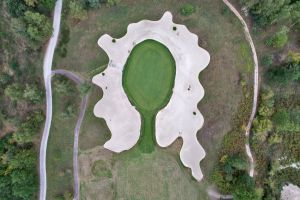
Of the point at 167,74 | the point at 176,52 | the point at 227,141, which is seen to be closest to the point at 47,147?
the point at 167,74

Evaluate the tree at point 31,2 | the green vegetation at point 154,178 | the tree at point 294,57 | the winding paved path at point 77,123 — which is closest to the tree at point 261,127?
the tree at point 294,57

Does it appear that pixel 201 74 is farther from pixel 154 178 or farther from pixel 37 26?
pixel 37 26

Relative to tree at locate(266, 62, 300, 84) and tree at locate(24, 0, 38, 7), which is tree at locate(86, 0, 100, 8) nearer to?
tree at locate(24, 0, 38, 7)

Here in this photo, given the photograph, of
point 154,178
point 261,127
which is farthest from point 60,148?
point 261,127

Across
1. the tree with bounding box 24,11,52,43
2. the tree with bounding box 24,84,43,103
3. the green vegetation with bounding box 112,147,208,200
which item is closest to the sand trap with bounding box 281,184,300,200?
the green vegetation with bounding box 112,147,208,200

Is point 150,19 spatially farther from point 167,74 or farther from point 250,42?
point 250,42
